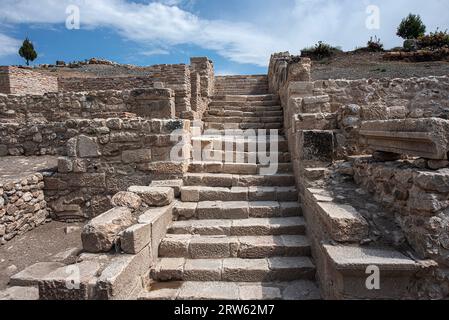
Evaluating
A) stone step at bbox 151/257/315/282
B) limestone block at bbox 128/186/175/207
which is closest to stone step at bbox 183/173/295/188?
limestone block at bbox 128/186/175/207

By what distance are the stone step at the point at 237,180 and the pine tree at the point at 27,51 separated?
32.3 meters

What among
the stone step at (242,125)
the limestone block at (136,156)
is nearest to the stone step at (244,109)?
the stone step at (242,125)

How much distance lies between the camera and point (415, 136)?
2.31 meters

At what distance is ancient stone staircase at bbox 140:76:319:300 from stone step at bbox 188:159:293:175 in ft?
0.06

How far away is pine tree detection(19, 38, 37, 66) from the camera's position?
1105 inches

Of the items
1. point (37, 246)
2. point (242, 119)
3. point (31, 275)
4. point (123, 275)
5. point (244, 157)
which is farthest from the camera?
point (242, 119)

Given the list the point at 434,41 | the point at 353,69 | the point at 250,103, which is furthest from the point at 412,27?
the point at 250,103

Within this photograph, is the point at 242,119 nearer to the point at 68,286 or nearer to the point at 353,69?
the point at 68,286

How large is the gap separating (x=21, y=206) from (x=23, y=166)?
116 cm

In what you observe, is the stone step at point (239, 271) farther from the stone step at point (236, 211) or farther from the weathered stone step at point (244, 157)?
the weathered stone step at point (244, 157)

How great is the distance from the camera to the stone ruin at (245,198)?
2.27 m

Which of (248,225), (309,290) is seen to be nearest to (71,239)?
(248,225)
